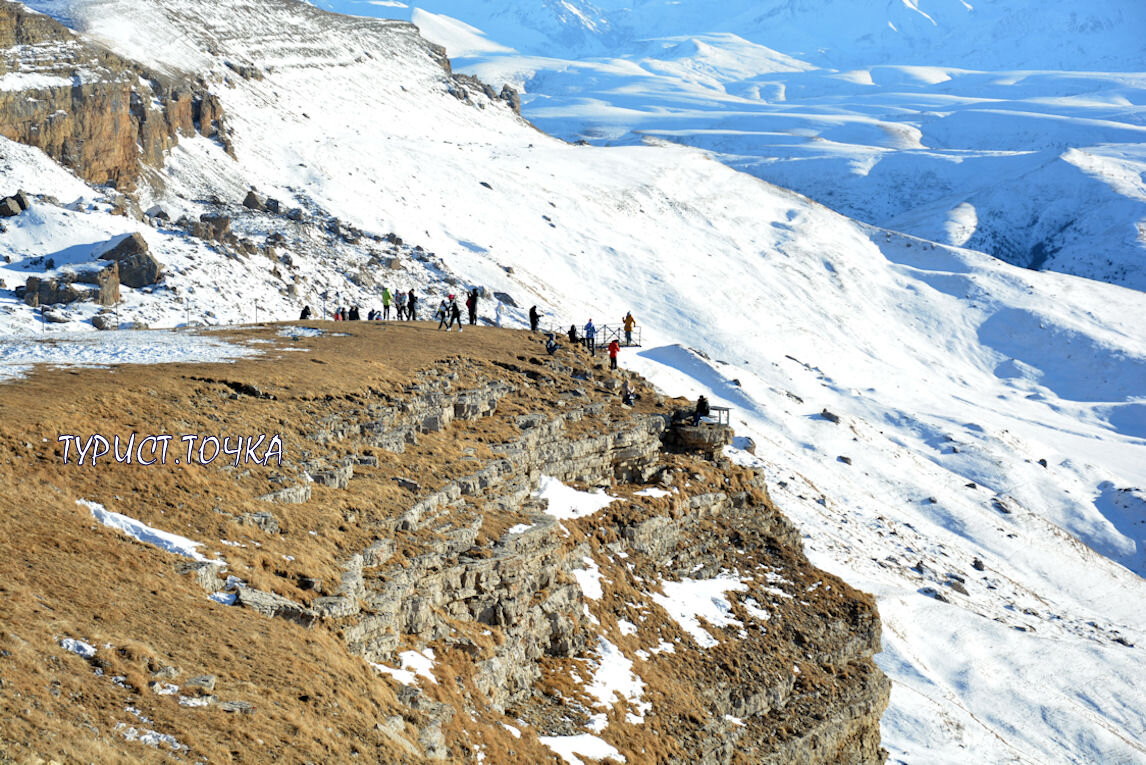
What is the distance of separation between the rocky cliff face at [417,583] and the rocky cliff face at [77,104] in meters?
30.4

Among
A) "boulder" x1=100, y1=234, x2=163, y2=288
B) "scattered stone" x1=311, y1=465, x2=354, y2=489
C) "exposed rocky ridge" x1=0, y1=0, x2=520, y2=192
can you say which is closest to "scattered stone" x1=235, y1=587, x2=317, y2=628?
"scattered stone" x1=311, y1=465, x2=354, y2=489

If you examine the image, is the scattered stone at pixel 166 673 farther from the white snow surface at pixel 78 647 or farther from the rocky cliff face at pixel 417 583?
the white snow surface at pixel 78 647

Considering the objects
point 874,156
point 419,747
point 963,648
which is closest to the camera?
point 419,747

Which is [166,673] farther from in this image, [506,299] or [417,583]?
[506,299]

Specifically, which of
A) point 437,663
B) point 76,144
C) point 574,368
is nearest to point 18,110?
point 76,144

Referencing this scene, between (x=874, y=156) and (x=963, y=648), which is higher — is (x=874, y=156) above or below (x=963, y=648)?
above

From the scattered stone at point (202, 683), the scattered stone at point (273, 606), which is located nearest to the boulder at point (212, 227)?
the scattered stone at point (273, 606)

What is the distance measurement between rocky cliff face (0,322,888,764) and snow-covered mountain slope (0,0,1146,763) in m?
8.89

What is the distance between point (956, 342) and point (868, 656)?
70.6m

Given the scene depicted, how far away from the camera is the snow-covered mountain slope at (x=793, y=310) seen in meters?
40.8

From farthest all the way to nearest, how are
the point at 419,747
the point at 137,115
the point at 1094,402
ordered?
the point at 1094,402 → the point at 137,115 → the point at 419,747

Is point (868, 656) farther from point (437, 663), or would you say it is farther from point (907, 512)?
point (907, 512)

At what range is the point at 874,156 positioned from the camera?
190125mm

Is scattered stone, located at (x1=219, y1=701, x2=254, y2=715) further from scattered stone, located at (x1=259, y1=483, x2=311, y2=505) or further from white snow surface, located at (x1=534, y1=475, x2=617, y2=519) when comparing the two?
white snow surface, located at (x1=534, y1=475, x2=617, y2=519)
